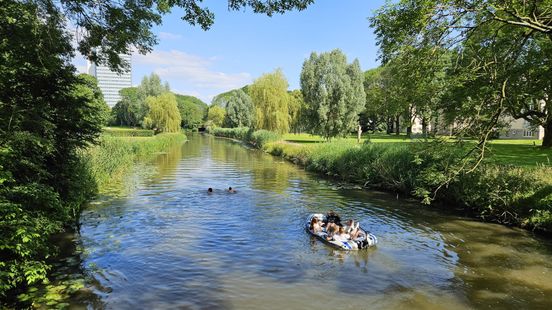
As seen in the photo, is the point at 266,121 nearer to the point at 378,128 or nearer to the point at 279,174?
the point at 279,174

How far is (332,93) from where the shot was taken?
155 ft

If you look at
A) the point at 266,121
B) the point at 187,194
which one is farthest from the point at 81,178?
the point at 266,121

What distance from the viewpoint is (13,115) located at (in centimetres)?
842

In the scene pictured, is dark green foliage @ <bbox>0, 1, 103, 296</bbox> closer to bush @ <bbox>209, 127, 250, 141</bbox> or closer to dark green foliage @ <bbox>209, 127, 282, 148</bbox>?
dark green foliage @ <bbox>209, 127, 282, 148</bbox>

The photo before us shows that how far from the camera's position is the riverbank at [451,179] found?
45.0 feet

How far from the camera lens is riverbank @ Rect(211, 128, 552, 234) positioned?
13703 mm

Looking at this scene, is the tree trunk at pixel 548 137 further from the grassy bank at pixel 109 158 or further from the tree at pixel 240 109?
the tree at pixel 240 109

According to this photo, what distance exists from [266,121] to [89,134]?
134ft

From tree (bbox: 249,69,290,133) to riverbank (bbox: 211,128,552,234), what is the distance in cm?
2331

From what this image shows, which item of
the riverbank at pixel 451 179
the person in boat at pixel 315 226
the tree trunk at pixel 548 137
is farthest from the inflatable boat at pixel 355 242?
the tree trunk at pixel 548 137

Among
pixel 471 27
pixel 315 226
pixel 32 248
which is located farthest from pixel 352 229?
pixel 32 248

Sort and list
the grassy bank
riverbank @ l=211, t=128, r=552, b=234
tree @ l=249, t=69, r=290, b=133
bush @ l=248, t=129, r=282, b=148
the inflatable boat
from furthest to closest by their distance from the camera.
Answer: bush @ l=248, t=129, r=282, b=148 → tree @ l=249, t=69, r=290, b=133 → the grassy bank → riverbank @ l=211, t=128, r=552, b=234 → the inflatable boat

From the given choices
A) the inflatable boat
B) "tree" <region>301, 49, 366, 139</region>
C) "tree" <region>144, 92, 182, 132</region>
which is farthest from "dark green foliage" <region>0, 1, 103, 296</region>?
"tree" <region>144, 92, 182, 132</region>

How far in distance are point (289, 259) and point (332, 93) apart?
37.8m
